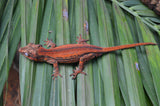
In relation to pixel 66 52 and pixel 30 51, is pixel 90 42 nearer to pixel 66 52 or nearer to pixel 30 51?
pixel 66 52

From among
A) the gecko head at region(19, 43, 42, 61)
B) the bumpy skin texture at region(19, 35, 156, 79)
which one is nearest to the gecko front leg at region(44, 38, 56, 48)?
the bumpy skin texture at region(19, 35, 156, 79)

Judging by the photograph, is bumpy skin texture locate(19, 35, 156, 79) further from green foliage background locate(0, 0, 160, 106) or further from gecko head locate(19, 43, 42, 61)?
green foliage background locate(0, 0, 160, 106)

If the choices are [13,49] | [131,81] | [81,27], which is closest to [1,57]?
[13,49]

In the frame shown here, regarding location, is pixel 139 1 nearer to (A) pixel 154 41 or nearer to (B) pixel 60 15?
(A) pixel 154 41

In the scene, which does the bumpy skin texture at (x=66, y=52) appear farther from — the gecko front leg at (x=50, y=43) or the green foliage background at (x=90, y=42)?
the green foliage background at (x=90, y=42)

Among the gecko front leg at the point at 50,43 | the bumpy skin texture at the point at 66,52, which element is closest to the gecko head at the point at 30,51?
the bumpy skin texture at the point at 66,52

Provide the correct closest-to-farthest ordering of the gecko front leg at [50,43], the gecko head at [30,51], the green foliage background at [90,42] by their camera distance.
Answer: the green foliage background at [90,42], the gecko head at [30,51], the gecko front leg at [50,43]
